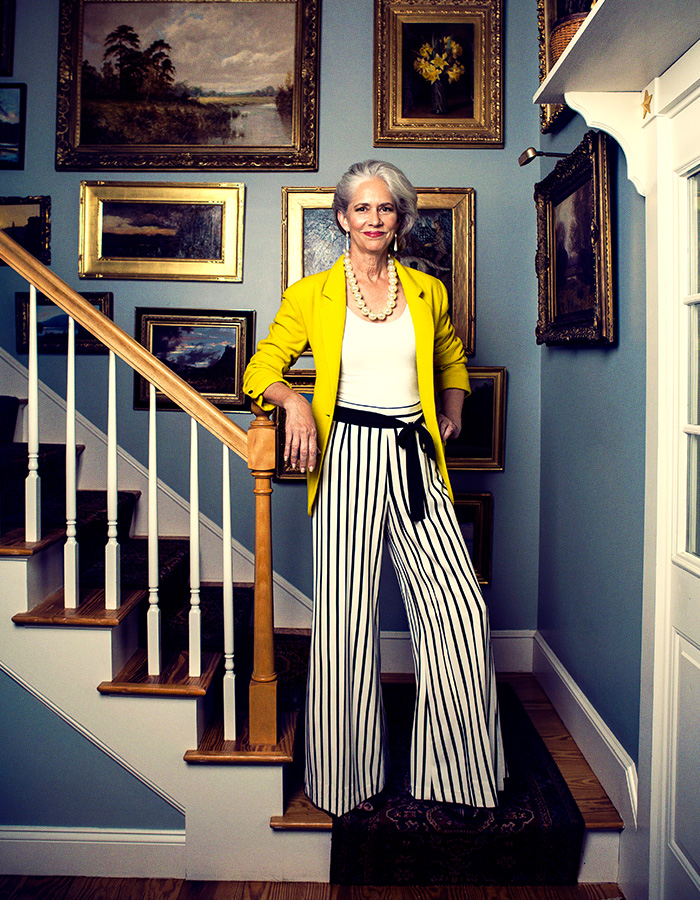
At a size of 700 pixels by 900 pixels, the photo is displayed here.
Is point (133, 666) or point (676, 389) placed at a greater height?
point (676, 389)

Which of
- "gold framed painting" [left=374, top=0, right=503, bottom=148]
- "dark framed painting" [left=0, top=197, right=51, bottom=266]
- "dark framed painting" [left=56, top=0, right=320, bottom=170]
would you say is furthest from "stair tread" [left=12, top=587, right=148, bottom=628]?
"gold framed painting" [left=374, top=0, right=503, bottom=148]

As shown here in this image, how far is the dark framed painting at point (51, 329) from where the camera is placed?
3.01 metres

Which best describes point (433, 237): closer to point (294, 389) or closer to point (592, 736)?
point (294, 389)

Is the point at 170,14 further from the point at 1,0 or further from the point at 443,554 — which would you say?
the point at 443,554

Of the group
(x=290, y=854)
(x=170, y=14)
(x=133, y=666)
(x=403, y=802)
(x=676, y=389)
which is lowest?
(x=290, y=854)

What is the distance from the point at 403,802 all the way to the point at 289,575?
1261mm

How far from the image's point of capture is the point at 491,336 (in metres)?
3.01

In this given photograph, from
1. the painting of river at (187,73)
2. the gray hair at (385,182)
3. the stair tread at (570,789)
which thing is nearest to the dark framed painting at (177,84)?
the painting of river at (187,73)

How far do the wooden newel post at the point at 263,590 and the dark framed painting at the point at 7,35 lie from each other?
2.19m

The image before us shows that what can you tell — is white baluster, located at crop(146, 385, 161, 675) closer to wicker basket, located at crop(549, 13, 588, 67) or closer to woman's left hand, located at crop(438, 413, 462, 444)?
woman's left hand, located at crop(438, 413, 462, 444)

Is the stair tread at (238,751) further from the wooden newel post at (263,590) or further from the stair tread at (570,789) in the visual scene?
the stair tread at (570,789)

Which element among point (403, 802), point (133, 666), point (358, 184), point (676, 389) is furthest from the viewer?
point (133, 666)

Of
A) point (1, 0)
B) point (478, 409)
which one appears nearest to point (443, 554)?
point (478, 409)

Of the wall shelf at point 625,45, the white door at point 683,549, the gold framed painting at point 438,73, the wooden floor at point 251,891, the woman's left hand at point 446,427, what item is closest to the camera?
the wall shelf at point 625,45
